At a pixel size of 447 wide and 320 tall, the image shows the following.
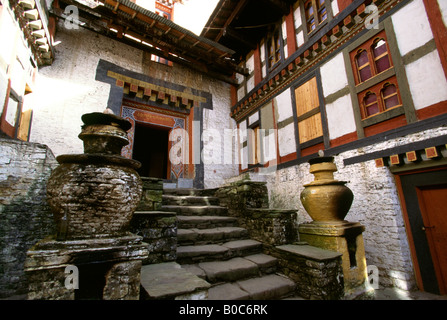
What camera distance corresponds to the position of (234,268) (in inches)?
112

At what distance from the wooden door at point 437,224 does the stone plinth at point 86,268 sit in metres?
4.59

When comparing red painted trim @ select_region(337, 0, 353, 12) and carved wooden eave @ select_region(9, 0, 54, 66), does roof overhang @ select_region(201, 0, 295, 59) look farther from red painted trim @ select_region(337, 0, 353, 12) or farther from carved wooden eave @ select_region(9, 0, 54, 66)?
carved wooden eave @ select_region(9, 0, 54, 66)

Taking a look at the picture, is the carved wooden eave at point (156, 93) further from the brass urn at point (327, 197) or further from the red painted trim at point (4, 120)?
the brass urn at point (327, 197)

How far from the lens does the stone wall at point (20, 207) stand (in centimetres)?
270

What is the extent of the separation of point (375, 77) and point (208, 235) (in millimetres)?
4645

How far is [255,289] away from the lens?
257 centimetres

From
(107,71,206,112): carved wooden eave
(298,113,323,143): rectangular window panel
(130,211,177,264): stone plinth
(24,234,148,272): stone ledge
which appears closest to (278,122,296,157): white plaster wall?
(298,113,323,143): rectangular window panel

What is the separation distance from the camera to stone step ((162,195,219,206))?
4.50m

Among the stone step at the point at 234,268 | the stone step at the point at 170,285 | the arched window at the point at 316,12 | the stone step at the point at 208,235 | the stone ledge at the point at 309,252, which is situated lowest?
the stone step at the point at 234,268

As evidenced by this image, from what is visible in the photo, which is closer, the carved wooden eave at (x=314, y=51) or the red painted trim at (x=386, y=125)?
the red painted trim at (x=386, y=125)

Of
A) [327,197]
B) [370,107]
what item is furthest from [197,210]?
[370,107]

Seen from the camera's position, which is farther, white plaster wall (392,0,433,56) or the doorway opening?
the doorway opening

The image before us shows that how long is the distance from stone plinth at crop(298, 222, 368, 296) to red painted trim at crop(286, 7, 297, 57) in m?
5.55

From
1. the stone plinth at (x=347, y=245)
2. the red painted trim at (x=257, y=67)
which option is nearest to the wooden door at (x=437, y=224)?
the stone plinth at (x=347, y=245)
